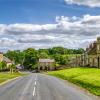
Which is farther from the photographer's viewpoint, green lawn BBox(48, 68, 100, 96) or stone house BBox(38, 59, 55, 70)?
stone house BBox(38, 59, 55, 70)

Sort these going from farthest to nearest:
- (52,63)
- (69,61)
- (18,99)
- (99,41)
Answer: (52,63) → (69,61) → (99,41) → (18,99)

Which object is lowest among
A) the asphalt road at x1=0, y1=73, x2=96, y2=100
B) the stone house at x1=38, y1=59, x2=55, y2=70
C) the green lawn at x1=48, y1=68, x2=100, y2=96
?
the stone house at x1=38, y1=59, x2=55, y2=70

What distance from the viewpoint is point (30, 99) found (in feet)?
78.7

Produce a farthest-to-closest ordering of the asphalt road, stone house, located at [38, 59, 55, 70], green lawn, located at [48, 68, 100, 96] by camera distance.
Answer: stone house, located at [38, 59, 55, 70]
green lawn, located at [48, 68, 100, 96]
the asphalt road

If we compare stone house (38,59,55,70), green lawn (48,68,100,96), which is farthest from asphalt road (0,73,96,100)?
stone house (38,59,55,70)

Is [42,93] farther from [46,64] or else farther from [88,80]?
[46,64]

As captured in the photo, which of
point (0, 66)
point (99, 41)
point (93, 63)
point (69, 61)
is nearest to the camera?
point (99, 41)

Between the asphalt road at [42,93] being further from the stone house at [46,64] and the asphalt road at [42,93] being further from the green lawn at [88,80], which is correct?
the stone house at [46,64]

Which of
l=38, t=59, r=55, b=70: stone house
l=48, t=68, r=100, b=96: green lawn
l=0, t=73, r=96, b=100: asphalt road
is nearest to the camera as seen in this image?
l=0, t=73, r=96, b=100: asphalt road

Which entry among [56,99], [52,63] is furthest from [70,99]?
[52,63]

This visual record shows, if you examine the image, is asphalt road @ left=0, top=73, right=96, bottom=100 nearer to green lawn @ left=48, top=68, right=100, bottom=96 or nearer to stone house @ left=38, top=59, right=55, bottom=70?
green lawn @ left=48, top=68, right=100, bottom=96

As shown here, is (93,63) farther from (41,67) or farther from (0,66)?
(41,67)

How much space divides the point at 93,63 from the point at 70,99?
8232 cm

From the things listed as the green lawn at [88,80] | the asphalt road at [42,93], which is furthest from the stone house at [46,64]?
the asphalt road at [42,93]
